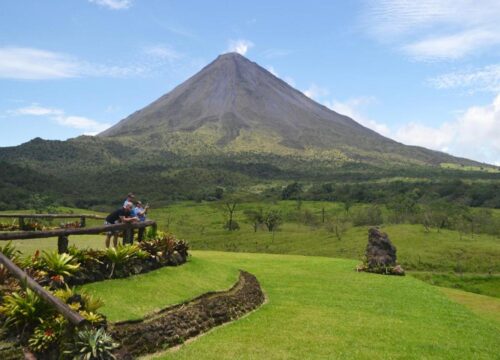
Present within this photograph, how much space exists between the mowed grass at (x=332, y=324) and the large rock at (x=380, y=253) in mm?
5760

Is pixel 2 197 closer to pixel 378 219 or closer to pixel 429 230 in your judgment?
pixel 378 219

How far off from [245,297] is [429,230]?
51.7m

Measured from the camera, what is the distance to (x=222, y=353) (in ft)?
36.9

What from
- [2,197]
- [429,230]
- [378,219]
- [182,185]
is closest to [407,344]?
[429,230]

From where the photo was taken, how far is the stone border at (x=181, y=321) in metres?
10.7

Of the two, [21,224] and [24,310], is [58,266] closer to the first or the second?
[24,310]

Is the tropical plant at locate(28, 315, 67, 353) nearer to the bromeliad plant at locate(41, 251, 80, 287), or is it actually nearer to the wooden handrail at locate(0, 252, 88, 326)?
the wooden handrail at locate(0, 252, 88, 326)

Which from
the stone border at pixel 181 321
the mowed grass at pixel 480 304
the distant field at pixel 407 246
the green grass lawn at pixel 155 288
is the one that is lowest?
the distant field at pixel 407 246

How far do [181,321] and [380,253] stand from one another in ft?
61.5

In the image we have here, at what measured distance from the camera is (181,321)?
12.6m

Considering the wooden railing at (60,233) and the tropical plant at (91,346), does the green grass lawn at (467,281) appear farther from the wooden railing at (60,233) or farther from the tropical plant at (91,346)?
the tropical plant at (91,346)

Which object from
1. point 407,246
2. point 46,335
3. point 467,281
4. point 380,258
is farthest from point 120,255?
point 407,246

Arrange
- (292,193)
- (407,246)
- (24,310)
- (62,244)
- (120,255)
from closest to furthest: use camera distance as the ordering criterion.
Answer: (24,310) → (62,244) → (120,255) → (407,246) → (292,193)

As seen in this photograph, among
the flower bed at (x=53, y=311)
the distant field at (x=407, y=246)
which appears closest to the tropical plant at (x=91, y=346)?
the flower bed at (x=53, y=311)
